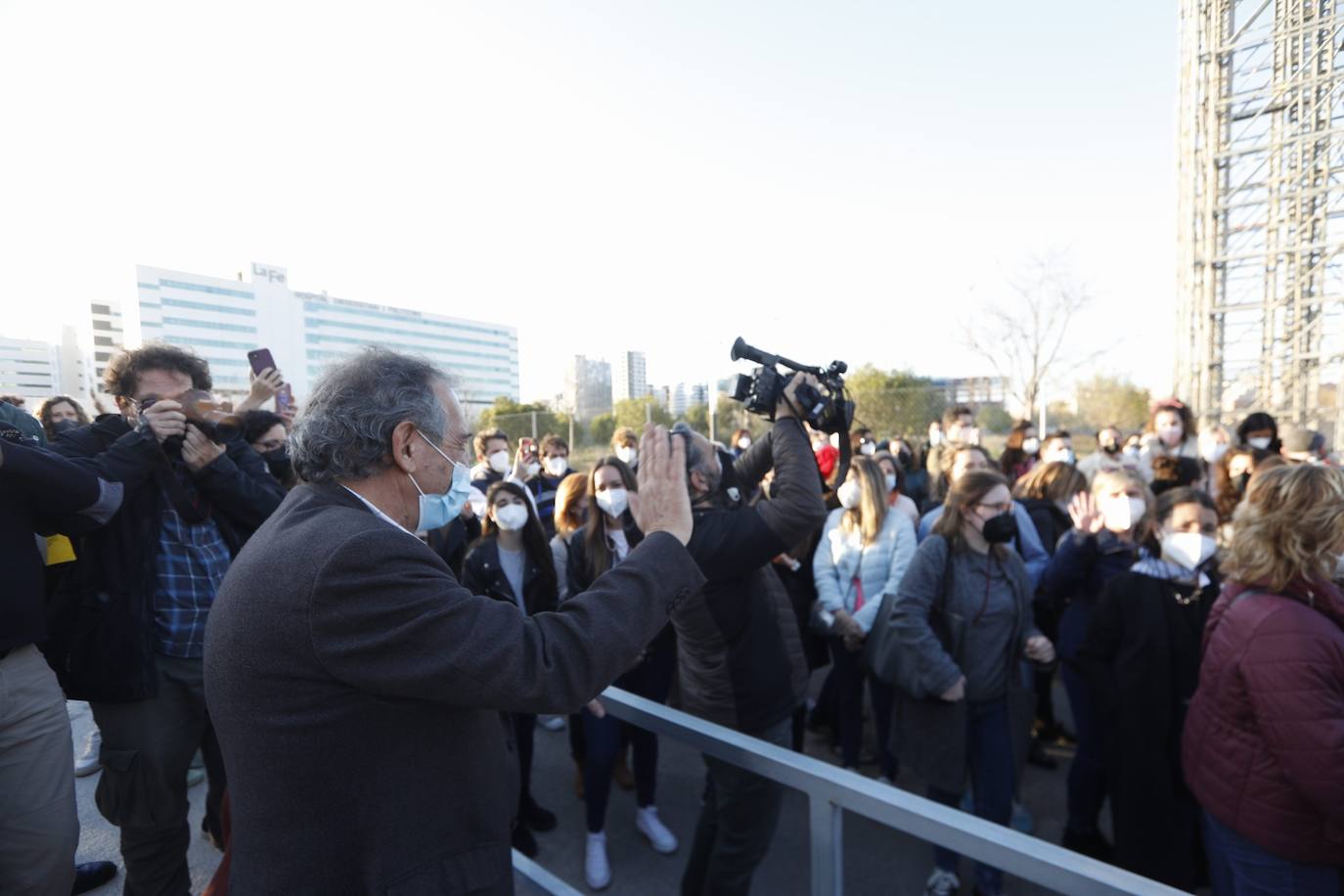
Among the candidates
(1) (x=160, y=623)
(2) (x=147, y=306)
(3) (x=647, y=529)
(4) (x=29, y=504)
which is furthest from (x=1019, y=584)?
(2) (x=147, y=306)

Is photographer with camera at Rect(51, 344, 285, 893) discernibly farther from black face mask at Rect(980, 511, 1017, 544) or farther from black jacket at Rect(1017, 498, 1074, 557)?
black jacket at Rect(1017, 498, 1074, 557)

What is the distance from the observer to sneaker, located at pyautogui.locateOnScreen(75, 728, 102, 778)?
386cm

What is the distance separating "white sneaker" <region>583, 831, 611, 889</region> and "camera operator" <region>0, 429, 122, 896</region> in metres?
2.02

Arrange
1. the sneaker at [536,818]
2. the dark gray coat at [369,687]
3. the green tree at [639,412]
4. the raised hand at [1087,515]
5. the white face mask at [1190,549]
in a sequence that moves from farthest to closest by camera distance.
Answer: the green tree at [639,412] < the sneaker at [536,818] < the raised hand at [1087,515] < the white face mask at [1190,549] < the dark gray coat at [369,687]

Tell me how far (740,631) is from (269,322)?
72.5 meters

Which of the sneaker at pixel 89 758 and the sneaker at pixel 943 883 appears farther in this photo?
the sneaker at pixel 89 758

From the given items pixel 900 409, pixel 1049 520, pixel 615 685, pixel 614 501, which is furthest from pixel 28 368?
pixel 900 409

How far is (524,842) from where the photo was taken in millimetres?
3461

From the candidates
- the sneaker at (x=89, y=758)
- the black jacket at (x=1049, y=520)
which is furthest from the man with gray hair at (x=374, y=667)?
the black jacket at (x=1049, y=520)

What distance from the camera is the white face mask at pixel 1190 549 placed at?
8.97ft

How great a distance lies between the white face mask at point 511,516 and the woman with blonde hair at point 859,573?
1895 mm

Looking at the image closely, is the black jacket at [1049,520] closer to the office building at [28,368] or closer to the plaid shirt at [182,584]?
the plaid shirt at [182,584]

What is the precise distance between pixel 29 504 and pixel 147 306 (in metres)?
62.9

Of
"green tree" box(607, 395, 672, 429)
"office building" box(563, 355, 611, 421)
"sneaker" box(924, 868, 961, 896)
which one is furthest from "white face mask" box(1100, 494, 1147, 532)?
"office building" box(563, 355, 611, 421)
